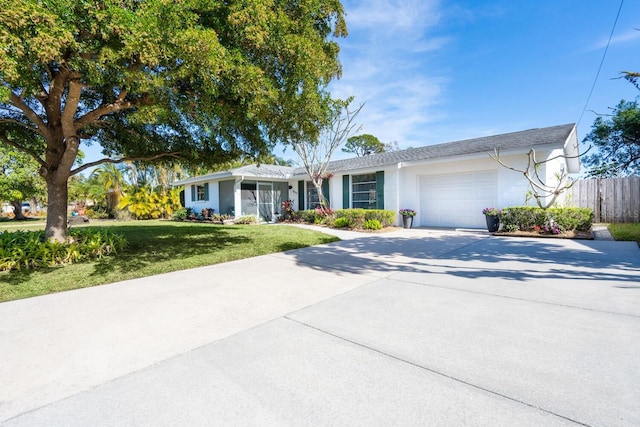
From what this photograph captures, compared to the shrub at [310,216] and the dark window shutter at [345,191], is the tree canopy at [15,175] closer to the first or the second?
the shrub at [310,216]

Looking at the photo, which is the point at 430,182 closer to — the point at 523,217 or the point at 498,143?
the point at 498,143

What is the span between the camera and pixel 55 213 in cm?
688

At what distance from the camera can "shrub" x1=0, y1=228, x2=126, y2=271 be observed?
19.0 feet

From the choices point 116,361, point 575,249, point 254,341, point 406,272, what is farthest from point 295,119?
point 575,249

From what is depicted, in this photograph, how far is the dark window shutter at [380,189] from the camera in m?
14.3

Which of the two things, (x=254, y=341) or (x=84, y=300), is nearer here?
(x=254, y=341)

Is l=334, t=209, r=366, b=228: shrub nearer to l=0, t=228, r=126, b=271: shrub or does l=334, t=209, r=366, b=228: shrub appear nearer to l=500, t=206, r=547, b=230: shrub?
l=500, t=206, r=547, b=230: shrub

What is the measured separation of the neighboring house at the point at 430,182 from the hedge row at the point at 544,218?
1.11 m

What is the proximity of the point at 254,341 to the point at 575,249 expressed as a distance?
801 centimetres

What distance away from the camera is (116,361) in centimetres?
247

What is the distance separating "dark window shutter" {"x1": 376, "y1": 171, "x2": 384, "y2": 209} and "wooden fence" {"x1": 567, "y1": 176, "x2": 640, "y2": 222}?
25.0 feet

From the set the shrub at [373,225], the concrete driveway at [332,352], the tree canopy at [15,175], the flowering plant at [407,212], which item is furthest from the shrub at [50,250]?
the tree canopy at [15,175]

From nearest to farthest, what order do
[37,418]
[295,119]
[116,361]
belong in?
[37,418], [116,361], [295,119]

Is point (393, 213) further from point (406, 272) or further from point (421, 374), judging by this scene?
point (421, 374)
